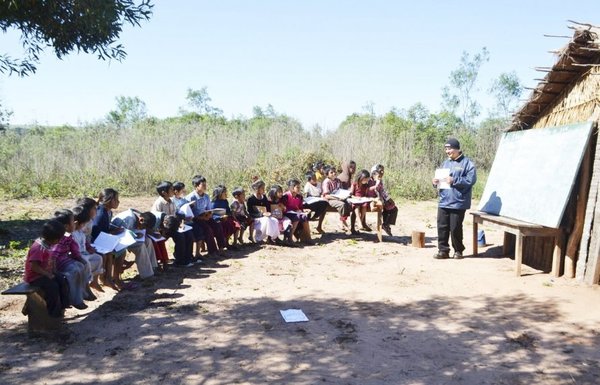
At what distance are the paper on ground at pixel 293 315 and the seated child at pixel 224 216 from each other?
10.1ft

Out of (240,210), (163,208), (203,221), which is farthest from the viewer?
(240,210)

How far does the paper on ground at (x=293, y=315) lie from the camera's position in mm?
4715

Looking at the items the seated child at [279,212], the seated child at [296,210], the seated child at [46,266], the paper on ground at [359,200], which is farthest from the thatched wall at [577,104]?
the seated child at [46,266]

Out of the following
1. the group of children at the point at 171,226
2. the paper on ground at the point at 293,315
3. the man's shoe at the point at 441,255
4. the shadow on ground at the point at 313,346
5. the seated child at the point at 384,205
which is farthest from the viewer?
the seated child at the point at 384,205

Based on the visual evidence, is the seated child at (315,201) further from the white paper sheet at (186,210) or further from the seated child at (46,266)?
the seated child at (46,266)

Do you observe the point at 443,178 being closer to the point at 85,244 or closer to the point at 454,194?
the point at 454,194

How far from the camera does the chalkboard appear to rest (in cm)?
604

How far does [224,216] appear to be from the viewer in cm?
770

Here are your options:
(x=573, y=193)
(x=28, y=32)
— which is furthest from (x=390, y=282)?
(x=28, y=32)

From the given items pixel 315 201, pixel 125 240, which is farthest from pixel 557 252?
pixel 125 240

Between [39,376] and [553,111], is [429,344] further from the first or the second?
A: [553,111]

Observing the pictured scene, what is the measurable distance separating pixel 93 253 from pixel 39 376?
1.90 meters

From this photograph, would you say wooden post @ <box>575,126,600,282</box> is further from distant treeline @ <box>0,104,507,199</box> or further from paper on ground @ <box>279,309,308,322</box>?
distant treeline @ <box>0,104,507,199</box>

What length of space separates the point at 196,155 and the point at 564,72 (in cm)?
1186
